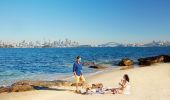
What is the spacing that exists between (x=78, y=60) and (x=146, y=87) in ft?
17.5

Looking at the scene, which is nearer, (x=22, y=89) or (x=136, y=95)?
(x=136, y=95)

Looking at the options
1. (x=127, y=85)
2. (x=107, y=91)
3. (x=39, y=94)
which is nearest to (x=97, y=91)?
(x=107, y=91)

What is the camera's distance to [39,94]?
20.2 meters

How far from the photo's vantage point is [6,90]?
2191cm

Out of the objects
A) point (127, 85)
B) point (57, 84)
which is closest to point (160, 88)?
point (127, 85)

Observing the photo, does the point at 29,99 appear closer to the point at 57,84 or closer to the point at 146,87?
the point at 57,84

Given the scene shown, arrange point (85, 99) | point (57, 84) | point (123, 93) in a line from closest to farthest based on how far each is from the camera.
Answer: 1. point (85, 99)
2. point (123, 93)
3. point (57, 84)

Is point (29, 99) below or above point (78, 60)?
below

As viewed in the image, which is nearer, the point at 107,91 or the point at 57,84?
the point at 107,91

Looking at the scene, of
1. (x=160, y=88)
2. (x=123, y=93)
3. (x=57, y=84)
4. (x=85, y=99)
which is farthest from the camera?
(x=57, y=84)

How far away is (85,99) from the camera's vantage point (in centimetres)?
1775

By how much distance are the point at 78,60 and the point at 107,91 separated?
2700 millimetres

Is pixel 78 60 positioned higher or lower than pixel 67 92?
higher

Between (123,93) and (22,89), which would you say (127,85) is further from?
(22,89)
